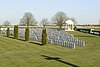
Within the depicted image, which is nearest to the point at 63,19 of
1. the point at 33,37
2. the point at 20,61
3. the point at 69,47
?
the point at 33,37

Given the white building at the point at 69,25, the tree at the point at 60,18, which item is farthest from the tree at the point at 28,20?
the white building at the point at 69,25

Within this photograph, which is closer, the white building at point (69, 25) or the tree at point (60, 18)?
the white building at point (69, 25)

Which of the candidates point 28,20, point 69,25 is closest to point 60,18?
point 28,20

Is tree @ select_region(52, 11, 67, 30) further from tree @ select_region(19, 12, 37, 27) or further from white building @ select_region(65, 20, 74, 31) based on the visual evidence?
white building @ select_region(65, 20, 74, 31)

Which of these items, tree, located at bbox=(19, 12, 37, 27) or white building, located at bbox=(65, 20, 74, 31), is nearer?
white building, located at bbox=(65, 20, 74, 31)

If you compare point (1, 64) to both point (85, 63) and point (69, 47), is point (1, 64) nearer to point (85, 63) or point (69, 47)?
point (85, 63)

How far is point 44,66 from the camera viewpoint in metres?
17.5

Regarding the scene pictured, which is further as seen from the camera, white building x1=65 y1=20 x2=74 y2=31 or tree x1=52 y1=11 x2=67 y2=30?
tree x1=52 y1=11 x2=67 y2=30

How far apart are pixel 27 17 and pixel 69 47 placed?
9272cm

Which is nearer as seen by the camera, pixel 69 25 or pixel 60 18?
pixel 69 25

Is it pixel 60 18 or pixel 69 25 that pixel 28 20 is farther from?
pixel 69 25

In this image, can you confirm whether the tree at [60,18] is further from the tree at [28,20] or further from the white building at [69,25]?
the white building at [69,25]

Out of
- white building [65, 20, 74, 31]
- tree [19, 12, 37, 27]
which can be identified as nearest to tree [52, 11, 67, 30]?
tree [19, 12, 37, 27]

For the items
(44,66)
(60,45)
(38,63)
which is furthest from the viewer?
(60,45)
